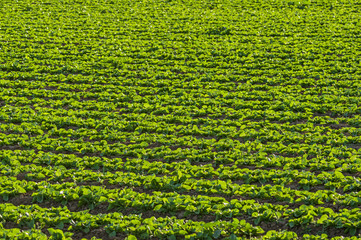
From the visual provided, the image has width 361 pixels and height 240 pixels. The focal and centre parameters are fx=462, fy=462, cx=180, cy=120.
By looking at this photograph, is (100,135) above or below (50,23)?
below

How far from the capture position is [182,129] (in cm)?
1091

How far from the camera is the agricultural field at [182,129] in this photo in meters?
7.70

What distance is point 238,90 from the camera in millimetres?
13469

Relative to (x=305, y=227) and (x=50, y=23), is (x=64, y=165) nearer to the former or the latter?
(x=305, y=227)

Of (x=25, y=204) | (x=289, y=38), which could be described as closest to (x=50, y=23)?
(x=289, y=38)

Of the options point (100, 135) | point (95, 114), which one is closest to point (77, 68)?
point (95, 114)

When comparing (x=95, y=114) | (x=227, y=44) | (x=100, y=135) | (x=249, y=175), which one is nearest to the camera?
(x=249, y=175)

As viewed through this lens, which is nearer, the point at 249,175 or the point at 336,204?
the point at 336,204

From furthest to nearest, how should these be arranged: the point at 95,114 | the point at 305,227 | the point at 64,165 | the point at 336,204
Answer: the point at 95,114 < the point at 64,165 < the point at 336,204 < the point at 305,227

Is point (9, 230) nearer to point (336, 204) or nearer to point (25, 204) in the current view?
point (25, 204)

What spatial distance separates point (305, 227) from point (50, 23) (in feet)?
56.3

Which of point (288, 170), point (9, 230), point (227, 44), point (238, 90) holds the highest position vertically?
point (227, 44)

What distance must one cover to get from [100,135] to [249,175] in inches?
151

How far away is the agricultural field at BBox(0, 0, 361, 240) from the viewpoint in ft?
25.2
